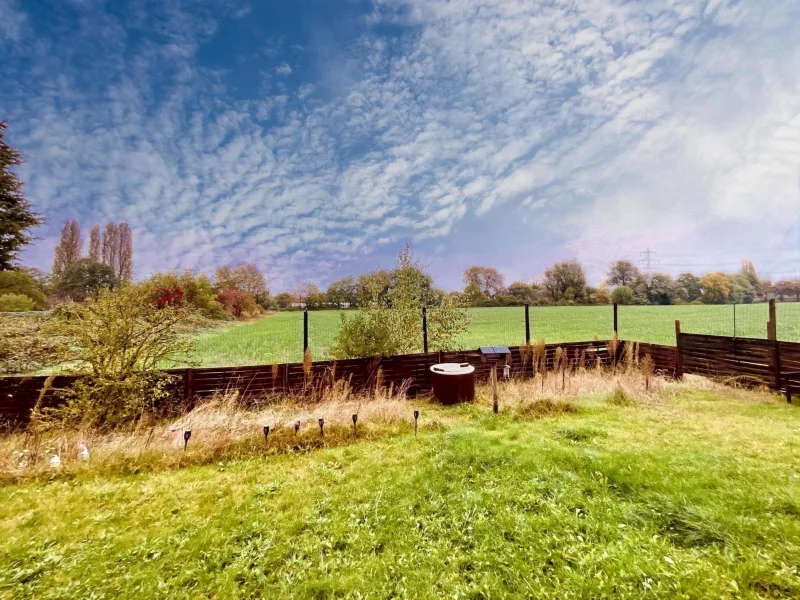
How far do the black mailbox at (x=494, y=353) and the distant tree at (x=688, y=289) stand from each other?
4065 centimetres

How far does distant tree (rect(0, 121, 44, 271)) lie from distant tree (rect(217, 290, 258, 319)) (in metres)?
12.9

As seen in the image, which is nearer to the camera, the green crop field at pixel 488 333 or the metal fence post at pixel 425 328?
the metal fence post at pixel 425 328

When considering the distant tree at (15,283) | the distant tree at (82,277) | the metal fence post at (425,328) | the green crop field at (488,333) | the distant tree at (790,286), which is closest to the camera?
the metal fence post at (425,328)

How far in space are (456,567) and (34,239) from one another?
18.8m

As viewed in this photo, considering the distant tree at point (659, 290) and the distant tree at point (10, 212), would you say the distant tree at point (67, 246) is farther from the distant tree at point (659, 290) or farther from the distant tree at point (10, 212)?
the distant tree at point (659, 290)

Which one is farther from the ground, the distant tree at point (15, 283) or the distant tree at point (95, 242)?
the distant tree at point (95, 242)

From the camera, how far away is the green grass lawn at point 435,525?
2252 mm

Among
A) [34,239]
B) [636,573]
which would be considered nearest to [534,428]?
[636,573]

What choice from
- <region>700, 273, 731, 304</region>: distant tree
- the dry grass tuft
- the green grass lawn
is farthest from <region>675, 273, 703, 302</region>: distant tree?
the dry grass tuft

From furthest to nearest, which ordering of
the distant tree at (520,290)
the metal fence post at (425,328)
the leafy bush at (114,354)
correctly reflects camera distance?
the distant tree at (520,290), the metal fence post at (425,328), the leafy bush at (114,354)

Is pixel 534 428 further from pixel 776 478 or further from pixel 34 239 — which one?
pixel 34 239

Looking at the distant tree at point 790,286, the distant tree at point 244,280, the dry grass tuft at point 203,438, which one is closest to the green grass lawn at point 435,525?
the dry grass tuft at point 203,438

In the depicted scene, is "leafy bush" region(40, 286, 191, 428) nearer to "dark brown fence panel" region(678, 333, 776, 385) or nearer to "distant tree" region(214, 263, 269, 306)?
"dark brown fence panel" region(678, 333, 776, 385)

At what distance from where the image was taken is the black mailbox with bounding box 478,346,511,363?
697cm
